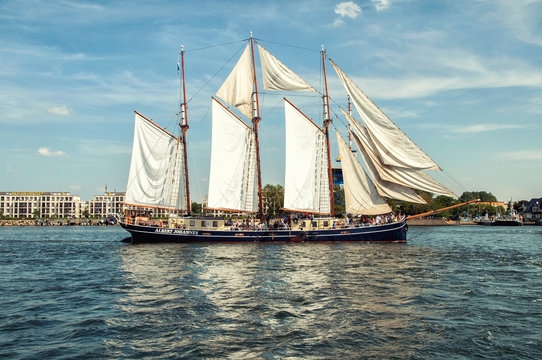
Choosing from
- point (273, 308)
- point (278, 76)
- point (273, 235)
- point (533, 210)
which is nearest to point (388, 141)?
point (278, 76)

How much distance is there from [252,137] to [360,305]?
4428 cm

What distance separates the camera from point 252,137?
204 feet

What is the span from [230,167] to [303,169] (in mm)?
9389

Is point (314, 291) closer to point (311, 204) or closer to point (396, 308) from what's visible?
point (396, 308)

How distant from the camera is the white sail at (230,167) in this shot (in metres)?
58.3

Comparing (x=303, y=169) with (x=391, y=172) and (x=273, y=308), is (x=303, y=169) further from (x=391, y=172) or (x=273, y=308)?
(x=273, y=308)

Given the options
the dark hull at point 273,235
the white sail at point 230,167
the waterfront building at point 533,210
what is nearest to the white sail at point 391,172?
the dark hull at point 273,235

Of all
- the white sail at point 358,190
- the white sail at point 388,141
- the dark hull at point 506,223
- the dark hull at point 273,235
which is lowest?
the dark hull at point 506,223

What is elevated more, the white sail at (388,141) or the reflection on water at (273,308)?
the white sail at (388,141)

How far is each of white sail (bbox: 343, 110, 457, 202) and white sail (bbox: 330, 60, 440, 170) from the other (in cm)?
80

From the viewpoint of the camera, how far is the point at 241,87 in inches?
2463

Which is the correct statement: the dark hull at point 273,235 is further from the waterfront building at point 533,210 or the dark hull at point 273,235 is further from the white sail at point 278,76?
the waterfront building at point 533,210

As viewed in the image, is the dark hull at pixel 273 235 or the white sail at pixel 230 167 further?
the white sail at pixel 230 167

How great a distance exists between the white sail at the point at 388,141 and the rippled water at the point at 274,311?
19.1 meters
